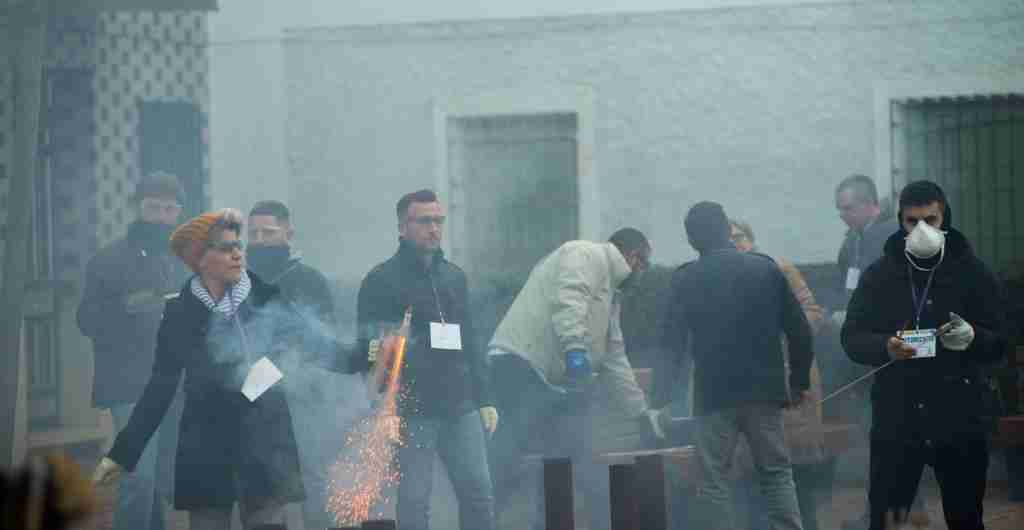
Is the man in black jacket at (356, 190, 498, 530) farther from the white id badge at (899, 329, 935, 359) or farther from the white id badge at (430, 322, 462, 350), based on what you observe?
the white id badge at (899, 329, 935, 359)

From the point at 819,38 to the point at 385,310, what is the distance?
6.69 meters

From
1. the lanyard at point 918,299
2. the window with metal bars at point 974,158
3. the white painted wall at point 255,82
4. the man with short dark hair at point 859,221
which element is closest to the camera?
the lanyard at point 918,299

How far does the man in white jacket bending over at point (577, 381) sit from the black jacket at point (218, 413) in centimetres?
236

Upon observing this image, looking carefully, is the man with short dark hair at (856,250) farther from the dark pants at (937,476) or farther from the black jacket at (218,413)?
the black jacket at (218,413)

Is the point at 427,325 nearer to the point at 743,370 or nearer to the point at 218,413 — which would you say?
the point at 743,370

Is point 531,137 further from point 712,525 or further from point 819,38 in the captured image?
point 712,525

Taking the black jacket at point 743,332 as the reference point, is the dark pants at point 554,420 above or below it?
below

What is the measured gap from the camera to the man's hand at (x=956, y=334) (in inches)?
241

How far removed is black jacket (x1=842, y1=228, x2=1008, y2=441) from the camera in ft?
20.2

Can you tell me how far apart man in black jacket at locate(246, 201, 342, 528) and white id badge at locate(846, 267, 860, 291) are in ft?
10.4

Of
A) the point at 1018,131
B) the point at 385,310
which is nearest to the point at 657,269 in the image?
the point at 1018,131

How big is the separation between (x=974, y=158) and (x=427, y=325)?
6775 millimetres

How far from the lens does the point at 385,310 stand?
7.66 m

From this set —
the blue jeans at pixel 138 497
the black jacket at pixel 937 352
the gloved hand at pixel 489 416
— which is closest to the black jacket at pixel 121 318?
the blue jeans at pixel 138 497
